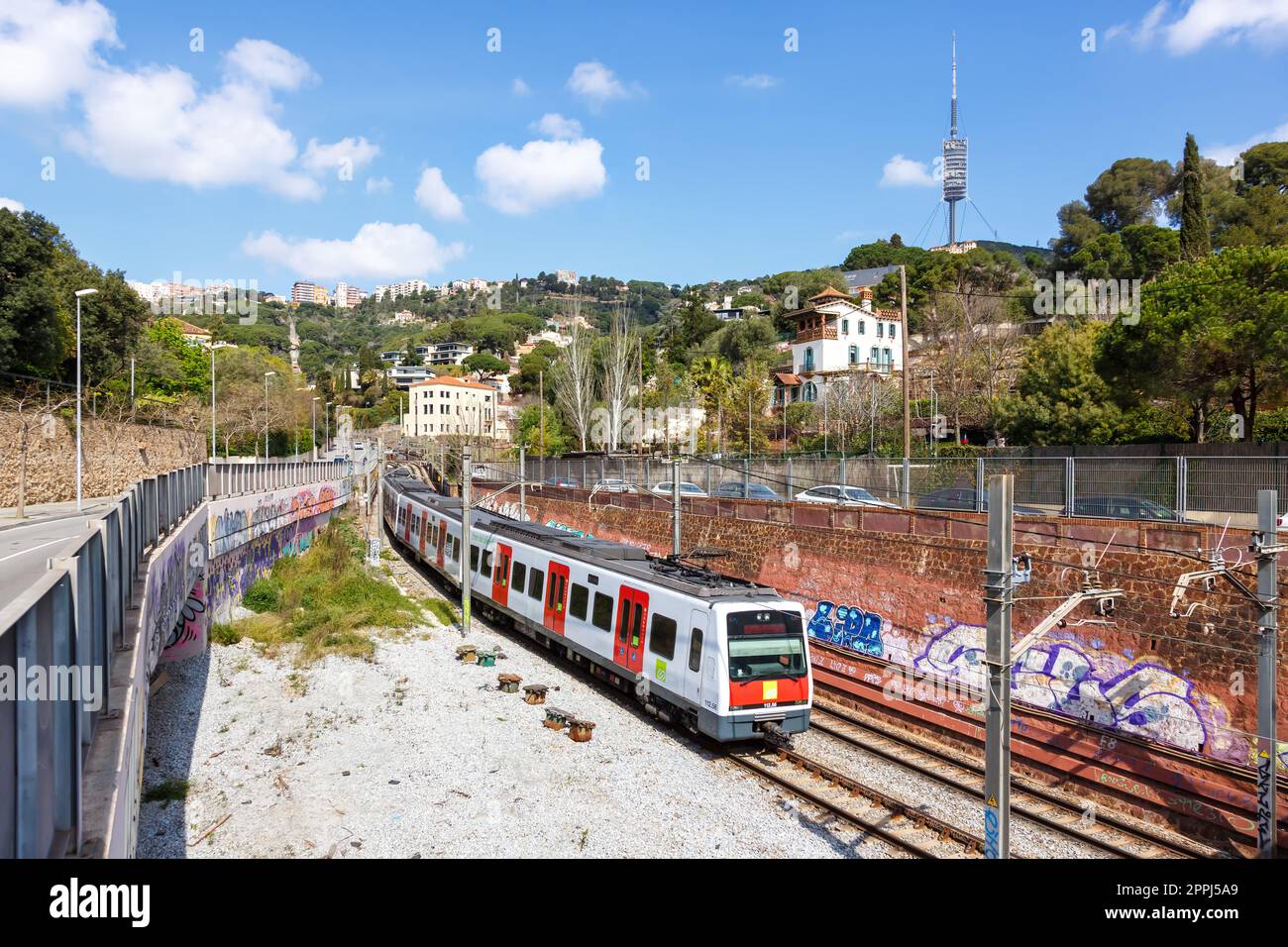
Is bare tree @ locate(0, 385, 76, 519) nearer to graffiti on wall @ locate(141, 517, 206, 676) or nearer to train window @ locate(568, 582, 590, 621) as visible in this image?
graffiti on wall @ locate(141, 517, 206, 676)

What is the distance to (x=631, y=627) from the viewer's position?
1526 cm

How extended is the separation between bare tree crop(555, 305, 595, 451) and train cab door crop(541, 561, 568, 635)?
43.2m

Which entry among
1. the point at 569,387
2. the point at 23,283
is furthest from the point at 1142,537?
the point at 569,387

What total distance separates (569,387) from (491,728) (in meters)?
52.9

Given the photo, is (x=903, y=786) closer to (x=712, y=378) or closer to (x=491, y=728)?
(x=491, y=728)

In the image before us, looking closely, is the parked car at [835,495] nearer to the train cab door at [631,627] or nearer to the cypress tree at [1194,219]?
the train cab door at [631,627]

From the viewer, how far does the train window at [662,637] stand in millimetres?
14070

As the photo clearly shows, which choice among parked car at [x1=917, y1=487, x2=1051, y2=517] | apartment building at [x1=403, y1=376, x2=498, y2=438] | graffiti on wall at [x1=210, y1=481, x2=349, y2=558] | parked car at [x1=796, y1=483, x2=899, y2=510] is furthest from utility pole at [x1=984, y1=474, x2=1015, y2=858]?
apartment building at [x1=403, y1=376, x2=498, y2=438]

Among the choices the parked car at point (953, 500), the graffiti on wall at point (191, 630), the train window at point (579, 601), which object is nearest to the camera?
the train window at point (579, 601)

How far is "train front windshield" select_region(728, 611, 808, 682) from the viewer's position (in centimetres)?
1294

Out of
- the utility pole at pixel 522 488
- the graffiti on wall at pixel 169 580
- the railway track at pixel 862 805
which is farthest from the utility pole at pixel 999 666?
the utility pole at pixel 522 488

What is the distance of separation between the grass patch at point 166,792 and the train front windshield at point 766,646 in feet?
25.7
